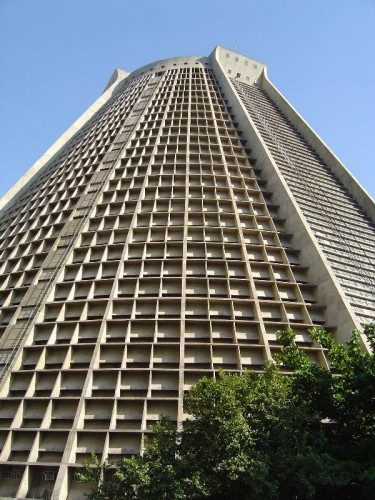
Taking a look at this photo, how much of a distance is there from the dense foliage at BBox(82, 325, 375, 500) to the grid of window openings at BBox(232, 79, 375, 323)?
8443 millimetres

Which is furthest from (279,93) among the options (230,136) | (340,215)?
(340,215)

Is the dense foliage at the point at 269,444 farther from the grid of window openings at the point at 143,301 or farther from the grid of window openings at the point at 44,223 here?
the grid of window openings at the point at 44,223

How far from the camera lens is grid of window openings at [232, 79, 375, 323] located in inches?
840

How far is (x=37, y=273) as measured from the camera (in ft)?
72.3

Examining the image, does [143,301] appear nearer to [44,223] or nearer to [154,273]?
[154,273]

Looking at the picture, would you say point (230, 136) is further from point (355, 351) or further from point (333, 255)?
point (355, 351)

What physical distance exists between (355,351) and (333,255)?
478 inches

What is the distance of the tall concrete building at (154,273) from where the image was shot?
15.4 meters

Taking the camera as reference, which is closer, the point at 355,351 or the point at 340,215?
the point at 355,351

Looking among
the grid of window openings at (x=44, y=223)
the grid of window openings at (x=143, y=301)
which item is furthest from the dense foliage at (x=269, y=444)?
the grid of window openings at (x=44, y=223)

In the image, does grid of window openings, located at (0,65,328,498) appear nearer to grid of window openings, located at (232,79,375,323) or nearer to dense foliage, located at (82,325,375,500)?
grid of window openings, located at (232,79,375,323)

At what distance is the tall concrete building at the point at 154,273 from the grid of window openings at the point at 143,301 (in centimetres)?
8

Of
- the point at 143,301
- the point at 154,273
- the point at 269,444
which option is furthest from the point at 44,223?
the point at 269,444

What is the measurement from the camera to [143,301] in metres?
19.3
